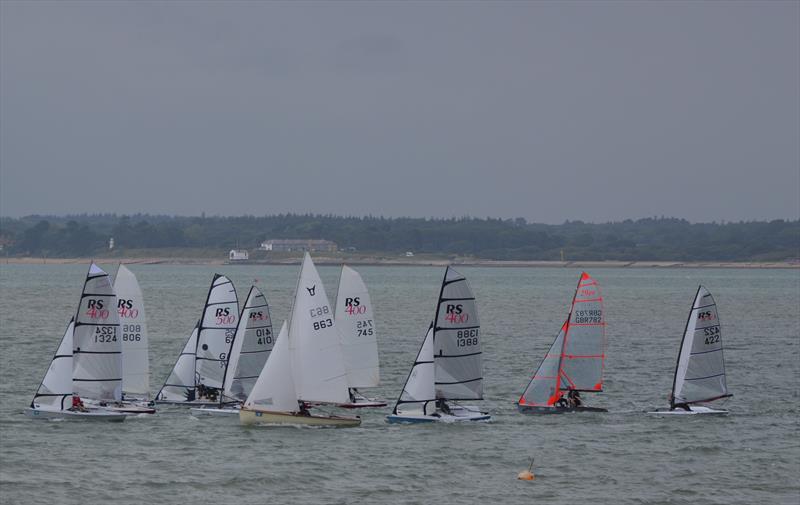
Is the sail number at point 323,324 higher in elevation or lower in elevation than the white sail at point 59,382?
higher

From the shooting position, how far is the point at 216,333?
46.1m

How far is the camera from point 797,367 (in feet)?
220

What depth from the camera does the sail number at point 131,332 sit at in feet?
148

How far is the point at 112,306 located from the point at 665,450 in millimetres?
Answer: 18388

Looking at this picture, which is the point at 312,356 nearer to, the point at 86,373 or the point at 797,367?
the point at 86,373

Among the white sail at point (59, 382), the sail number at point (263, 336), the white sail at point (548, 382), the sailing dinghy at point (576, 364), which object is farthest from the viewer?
the sailing dinghy at point (576, 364)

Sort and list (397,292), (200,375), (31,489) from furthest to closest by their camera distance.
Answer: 1. (397,292)
2. (200,375)
3. (31,489)

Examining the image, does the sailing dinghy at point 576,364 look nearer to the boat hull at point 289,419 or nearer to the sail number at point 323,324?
the boat hull at point 289,419

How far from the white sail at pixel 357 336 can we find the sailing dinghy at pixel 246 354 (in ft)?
10.8

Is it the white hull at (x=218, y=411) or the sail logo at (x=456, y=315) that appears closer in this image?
the sail logo at (x=456, y=315)

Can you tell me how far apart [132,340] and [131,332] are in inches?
11.1

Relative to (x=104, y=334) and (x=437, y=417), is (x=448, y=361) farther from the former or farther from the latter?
(x=104, y=334)

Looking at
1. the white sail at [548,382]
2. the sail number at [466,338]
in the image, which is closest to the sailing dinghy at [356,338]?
the sail number at [466,338]

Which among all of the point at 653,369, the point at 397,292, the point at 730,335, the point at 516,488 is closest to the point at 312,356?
the point at 516,488
